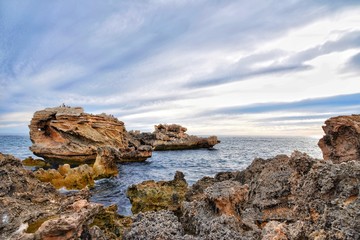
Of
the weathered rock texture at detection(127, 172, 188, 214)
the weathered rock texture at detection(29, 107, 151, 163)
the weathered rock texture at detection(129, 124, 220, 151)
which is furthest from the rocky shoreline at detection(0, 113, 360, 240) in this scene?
the weathered rock texture at detection(129, 124, 220, 151)

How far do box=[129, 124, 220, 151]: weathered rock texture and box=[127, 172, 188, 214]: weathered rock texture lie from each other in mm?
60021

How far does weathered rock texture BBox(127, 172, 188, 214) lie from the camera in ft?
41.5

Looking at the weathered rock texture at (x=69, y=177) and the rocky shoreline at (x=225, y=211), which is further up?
the rocky shoreline at (x=225, y=211)

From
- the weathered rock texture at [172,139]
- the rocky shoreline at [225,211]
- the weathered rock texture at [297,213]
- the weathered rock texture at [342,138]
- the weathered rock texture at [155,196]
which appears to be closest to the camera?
the weathered rock texture at [297,213]

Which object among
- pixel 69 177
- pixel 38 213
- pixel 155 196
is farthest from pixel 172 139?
pixel 38 213

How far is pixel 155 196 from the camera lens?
13508 mm

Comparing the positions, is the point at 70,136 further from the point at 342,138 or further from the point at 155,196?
the point at 342,138

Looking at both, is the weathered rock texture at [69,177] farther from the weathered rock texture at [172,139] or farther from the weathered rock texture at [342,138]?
the weathered rock texture at [172,139]

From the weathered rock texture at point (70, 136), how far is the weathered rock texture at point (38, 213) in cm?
3266

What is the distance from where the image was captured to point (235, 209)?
599 centimetres

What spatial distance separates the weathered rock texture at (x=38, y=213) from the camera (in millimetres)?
4121

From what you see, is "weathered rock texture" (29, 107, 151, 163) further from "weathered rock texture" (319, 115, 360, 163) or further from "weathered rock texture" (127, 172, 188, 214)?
"weathered rock texture" (319, 115, 360, 163)

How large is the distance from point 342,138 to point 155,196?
1162 cm

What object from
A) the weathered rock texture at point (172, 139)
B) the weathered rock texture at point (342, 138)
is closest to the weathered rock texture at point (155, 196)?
the weathered rock texture at point (342, 138)
